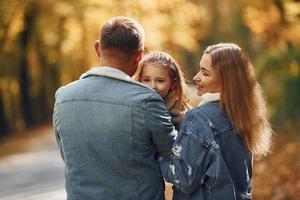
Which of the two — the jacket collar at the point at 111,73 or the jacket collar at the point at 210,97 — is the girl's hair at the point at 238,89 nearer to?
the jacket collar at the point at 210,97

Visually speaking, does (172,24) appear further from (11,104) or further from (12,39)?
(11,104)

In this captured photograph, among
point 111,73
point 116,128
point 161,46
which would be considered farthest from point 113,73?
point 161,46

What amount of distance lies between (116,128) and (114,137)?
0.13 feet

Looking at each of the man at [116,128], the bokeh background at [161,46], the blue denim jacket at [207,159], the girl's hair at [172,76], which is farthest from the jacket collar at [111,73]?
the bokeh background at [161,46]

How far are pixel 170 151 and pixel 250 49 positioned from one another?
14054 mm

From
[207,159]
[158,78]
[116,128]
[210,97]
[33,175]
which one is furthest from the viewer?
[33,175]

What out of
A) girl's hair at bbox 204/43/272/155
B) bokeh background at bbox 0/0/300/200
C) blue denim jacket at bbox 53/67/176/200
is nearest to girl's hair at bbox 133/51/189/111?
girl's hair at bbox 204/43/272/155

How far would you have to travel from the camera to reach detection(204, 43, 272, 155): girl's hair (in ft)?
9.16

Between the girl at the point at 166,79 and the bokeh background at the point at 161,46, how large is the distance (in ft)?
6.06

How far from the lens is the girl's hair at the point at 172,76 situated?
10.3ft

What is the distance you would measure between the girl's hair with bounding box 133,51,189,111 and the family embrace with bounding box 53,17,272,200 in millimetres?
244

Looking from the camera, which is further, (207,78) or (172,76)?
(172,76)

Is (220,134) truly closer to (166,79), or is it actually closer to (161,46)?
(166,79)

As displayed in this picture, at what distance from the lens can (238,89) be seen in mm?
2814
